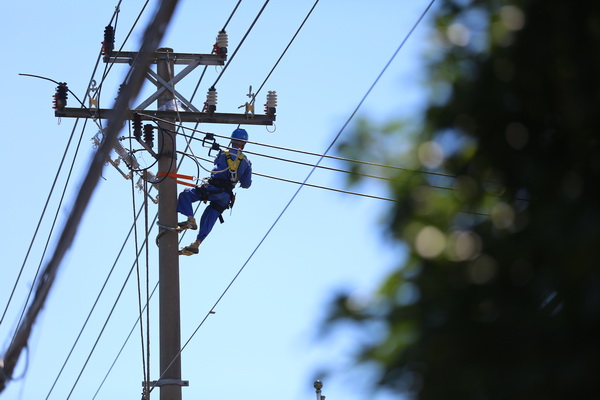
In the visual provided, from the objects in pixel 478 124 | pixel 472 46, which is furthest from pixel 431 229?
pixel 472 46

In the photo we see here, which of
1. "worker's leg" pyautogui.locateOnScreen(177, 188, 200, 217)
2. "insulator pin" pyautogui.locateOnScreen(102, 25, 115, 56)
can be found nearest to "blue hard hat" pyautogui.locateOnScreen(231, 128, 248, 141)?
"worker's leg" pyautogui.locateOnScreen(177, 188, 200, 217)

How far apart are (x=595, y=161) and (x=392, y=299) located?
654mm

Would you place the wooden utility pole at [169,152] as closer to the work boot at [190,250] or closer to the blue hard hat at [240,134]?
the blue hard hat at [240,134]

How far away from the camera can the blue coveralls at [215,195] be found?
43.3 ft

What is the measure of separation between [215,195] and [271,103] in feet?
4.80

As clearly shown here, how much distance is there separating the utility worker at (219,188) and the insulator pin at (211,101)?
0.43 m

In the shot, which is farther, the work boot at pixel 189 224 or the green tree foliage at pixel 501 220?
the work boot at pixel 189 224

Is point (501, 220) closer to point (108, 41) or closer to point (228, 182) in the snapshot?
point (228, 182)

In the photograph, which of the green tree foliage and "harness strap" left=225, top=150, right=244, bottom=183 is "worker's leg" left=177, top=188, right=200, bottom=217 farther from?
the green tree foliage

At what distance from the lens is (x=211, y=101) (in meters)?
13.4

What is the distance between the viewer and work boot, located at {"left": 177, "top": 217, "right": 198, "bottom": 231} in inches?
513

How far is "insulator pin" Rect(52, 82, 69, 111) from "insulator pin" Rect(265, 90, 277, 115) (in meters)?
2.72

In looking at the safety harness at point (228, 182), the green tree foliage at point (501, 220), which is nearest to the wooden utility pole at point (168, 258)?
the safety harness at point (228, 182)

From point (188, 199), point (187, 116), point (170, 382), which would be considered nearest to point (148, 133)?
point (187, 116)
